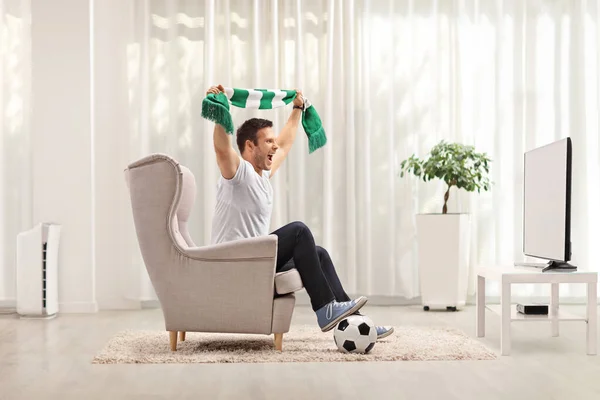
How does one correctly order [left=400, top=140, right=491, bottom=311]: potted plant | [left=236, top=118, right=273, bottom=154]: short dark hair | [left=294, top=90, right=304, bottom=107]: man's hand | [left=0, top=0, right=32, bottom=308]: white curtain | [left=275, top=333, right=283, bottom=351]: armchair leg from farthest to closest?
[left=0, top=0, right=32, bottom=308]: white curtain < [left=400, top=140, right=491, bottom=311]: potted plant < [left=294, top=90, right=304, bottom=107]: man's hand < [left=236, top=118, right=273, bottom=154]: short dark hair < [left=275, top=333, right=283, bottom=351]: armchair leg

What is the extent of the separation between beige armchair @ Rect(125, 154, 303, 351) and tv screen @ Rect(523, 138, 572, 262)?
123cm

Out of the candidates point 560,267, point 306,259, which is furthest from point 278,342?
point 560,267

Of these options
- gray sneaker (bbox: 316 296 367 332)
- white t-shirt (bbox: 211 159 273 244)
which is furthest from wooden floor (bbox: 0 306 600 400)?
white t-shirt (bbox: 211 159 273 244)

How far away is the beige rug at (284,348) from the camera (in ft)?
12.1

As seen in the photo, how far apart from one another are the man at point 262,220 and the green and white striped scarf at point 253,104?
0.06m

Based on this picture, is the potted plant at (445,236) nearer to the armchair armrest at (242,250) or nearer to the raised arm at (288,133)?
the raised arm at (288,133)

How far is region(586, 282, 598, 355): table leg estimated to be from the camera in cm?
383

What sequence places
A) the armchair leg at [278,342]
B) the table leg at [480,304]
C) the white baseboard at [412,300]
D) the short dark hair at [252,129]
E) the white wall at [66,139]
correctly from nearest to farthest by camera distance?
the armchair leg at [278,342]
the short dark hair at [252,129]
the table leg at [480,304]
the white wall at [66,139]
the white baseboard at [412,300]

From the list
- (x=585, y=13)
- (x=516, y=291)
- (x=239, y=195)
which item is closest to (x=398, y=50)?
(x=585, y=13)

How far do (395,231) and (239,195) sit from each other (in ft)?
7.68

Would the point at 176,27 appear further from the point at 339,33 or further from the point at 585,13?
the point at 585,13

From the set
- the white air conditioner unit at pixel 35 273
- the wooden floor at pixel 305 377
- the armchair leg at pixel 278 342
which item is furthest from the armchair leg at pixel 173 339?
the white air conditioner unit at pixel 35 273

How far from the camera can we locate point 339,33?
6109 mm

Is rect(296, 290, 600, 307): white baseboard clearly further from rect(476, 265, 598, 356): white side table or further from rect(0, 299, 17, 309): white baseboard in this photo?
rect(476, 265, 598, 356): white side table
